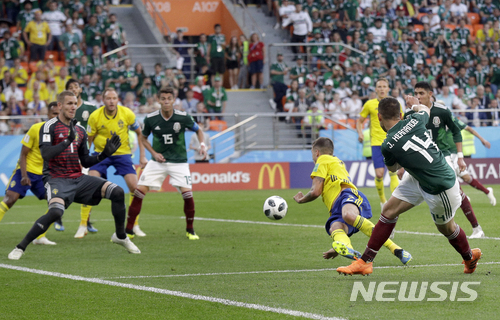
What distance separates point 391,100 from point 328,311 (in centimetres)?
241

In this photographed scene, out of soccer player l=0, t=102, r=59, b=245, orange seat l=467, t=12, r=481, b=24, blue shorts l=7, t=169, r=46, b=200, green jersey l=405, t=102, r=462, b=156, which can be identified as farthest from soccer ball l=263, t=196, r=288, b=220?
orange seat l=467, t=12, r=481, b=24

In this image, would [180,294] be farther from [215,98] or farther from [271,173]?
[215,98]

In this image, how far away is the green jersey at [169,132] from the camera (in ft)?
35.6

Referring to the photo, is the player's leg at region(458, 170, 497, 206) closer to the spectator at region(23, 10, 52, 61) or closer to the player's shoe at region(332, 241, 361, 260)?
the player's shoe at region(332, 241, 361, 260)

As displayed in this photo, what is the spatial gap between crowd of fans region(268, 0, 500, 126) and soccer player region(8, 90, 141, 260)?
549 inches

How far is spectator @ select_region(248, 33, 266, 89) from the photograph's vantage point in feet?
84.7

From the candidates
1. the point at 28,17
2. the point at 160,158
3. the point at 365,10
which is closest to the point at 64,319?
the point at 160,158

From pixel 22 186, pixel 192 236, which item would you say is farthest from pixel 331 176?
pixel 22 186

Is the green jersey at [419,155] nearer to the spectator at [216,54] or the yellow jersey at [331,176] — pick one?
the yellow jersey at [331,176]

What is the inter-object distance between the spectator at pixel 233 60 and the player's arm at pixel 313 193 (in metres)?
19.1

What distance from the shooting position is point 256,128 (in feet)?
75.7

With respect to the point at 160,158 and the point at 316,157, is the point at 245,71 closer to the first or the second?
the point at 160,158

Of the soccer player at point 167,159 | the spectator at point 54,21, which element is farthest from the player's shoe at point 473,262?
the spectator at point 54,21

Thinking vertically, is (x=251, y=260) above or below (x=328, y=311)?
below
